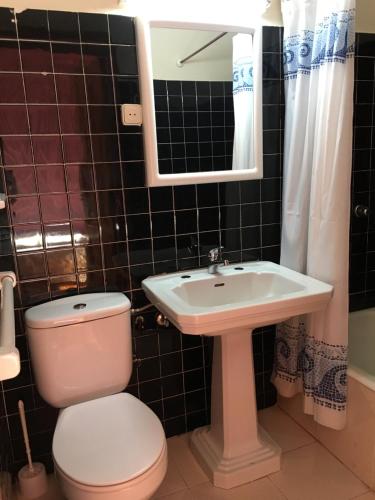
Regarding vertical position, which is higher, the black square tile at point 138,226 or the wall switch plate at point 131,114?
the wall switch plate at point 131,114

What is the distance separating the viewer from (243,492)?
1681mm

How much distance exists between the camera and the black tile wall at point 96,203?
1508 millimetres

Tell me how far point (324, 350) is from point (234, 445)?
56 centimetres

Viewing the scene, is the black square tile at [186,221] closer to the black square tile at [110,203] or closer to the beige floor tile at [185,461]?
the black square tile at [110,203]

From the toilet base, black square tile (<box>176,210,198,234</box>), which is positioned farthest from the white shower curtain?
the toilet base

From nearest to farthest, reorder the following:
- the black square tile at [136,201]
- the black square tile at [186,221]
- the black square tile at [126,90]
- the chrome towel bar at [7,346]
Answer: the chrome towel bar at [7,346]
the black square tile at [126,90]
the black square tile at [136,201]
the black square tile at [186,221]

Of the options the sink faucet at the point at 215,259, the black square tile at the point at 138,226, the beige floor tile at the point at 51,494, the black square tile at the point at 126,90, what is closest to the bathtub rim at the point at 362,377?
the sink faucet at the point at 215,259

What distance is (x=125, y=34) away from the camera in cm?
158

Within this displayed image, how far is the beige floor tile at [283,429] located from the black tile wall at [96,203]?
42 cm

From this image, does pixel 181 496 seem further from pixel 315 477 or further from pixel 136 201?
pixel 136 201

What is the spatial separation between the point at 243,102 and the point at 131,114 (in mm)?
511

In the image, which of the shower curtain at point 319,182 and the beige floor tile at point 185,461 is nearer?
the shower curtain at point 319,182

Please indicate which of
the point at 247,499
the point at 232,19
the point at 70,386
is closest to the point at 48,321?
the point at 70,386

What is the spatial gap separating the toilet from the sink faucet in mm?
410
